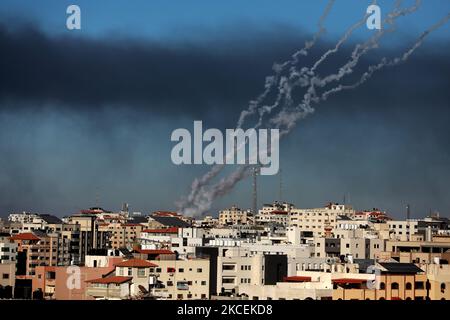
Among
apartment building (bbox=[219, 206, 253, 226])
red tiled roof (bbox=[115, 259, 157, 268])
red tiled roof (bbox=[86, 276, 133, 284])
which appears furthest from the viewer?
apartment building (bbox=[219, 206, 253, 226])

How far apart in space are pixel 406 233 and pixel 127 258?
1165 inches

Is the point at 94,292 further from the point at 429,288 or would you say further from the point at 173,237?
the point at 173,237

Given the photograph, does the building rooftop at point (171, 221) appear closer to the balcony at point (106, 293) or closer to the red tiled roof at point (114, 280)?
the red tiled roof at point (114, 280)

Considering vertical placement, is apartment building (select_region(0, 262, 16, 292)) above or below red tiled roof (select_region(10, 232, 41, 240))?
below

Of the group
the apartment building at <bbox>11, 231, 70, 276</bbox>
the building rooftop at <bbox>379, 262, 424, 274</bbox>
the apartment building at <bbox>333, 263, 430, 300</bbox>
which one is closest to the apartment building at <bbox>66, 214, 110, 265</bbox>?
the apartment building at <bbox>11, 231, 70, 276</bbox>

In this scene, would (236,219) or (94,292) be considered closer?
(94,292)

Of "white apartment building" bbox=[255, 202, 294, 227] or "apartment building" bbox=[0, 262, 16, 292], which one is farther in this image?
"white apartment building" bbox=[255, 202, 294, 227]

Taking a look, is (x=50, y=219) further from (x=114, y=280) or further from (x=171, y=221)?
(x=114, y=280)

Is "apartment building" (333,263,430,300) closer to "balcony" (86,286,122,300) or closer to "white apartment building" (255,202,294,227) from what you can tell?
"balcony" (86,286,122,300)

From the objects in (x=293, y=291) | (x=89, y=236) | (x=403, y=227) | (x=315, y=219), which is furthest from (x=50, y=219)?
(x=293, y=291)

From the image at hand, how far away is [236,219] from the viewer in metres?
105
